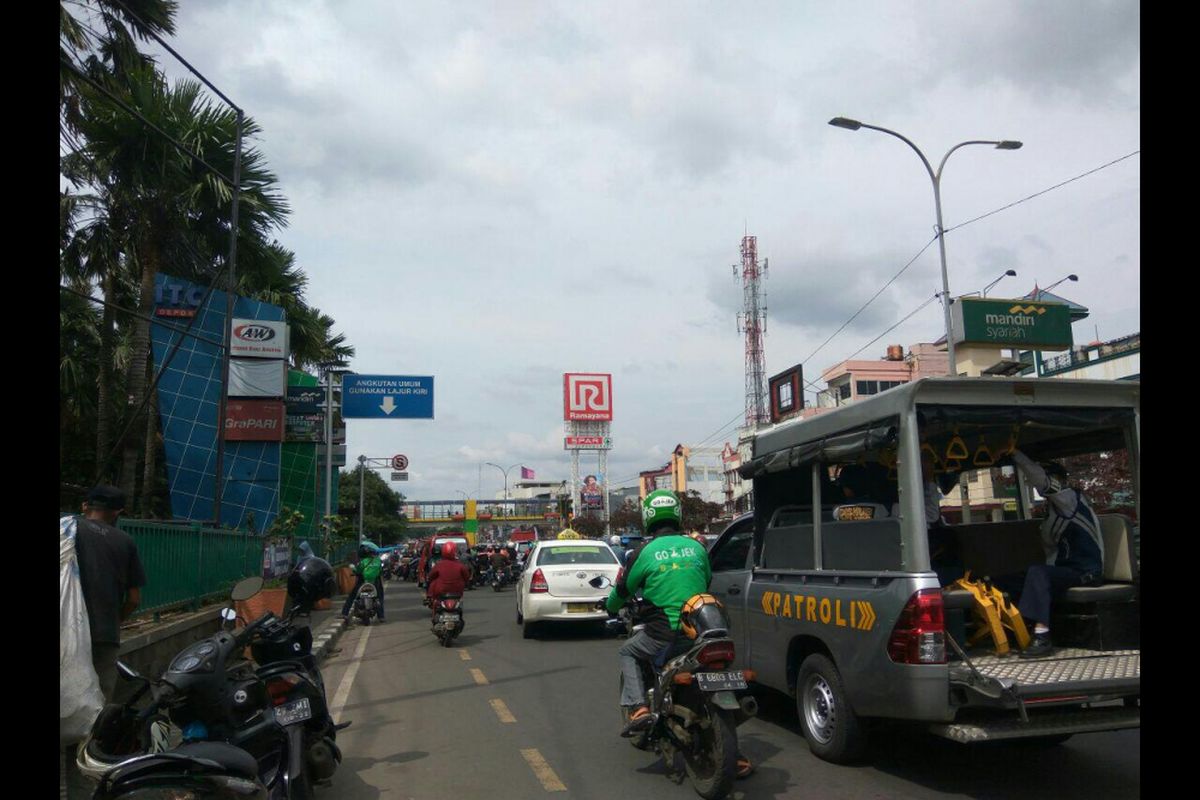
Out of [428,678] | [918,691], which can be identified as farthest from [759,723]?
[428,678]

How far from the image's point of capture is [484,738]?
7.10 m

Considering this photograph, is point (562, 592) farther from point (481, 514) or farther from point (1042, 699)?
point (481, 514)

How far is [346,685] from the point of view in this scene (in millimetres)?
10039

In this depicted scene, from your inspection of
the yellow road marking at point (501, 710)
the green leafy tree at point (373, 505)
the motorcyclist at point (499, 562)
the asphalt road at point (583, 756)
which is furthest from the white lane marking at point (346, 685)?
the green leafy tree at point (373, 505)

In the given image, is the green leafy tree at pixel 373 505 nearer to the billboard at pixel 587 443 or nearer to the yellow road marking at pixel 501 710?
the billboard at pixel 587 443

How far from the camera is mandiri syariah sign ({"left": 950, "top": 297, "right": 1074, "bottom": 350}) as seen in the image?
30750 millimetres

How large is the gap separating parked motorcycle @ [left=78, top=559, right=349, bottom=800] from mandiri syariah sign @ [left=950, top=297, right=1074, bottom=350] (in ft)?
95.7

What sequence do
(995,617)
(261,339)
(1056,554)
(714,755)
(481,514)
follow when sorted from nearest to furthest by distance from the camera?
(714,755) < (995,617) < (1056,554) < (261,339) < (481,514)

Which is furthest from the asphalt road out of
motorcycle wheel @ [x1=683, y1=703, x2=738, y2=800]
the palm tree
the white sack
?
the palm tree

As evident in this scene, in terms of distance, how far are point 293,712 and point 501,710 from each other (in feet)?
12.4

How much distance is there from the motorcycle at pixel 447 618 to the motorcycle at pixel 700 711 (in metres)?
7.66

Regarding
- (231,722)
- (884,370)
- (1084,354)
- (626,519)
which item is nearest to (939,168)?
(231,722)

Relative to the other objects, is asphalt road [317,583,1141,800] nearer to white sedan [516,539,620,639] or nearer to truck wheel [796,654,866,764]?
truck wheel [796,654,866,764]
